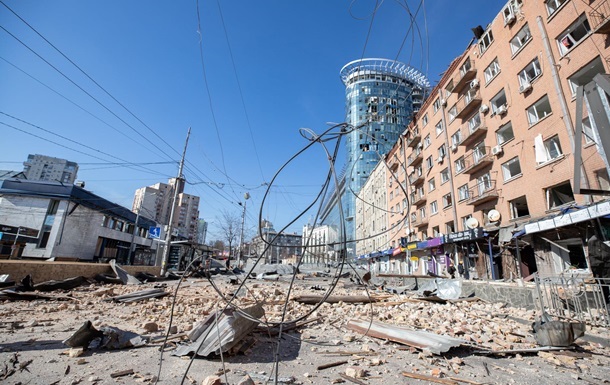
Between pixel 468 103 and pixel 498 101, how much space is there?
2.44 metres

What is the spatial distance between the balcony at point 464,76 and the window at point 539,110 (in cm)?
825

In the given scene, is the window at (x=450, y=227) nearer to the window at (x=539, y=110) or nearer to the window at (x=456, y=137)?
the window at (x=456, y=137)

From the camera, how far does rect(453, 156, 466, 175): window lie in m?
25.3

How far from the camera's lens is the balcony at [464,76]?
24.5m

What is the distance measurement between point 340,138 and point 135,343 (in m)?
4.81

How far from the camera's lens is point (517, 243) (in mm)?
16609

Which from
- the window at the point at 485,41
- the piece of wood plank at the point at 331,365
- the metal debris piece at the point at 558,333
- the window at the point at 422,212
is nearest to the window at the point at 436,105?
the window at the point at 485,41

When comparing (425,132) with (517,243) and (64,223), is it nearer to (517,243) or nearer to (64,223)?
(517,243)

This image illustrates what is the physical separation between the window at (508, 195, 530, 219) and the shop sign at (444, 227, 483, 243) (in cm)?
238

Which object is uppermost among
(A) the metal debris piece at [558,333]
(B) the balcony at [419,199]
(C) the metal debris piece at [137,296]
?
(B) the balcony at [419,199]

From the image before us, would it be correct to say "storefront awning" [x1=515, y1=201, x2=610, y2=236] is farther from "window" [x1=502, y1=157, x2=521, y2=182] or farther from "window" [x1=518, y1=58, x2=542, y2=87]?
"window" [x1=518, y1=58, x2=542, y2=87]

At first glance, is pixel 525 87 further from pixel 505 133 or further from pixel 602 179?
pixel 602 179

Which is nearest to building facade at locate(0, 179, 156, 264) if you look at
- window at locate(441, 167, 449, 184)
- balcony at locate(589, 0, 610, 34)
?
window at locate(441, 167, 449, 184)

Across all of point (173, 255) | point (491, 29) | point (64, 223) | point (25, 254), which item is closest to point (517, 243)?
point (491, 29)
